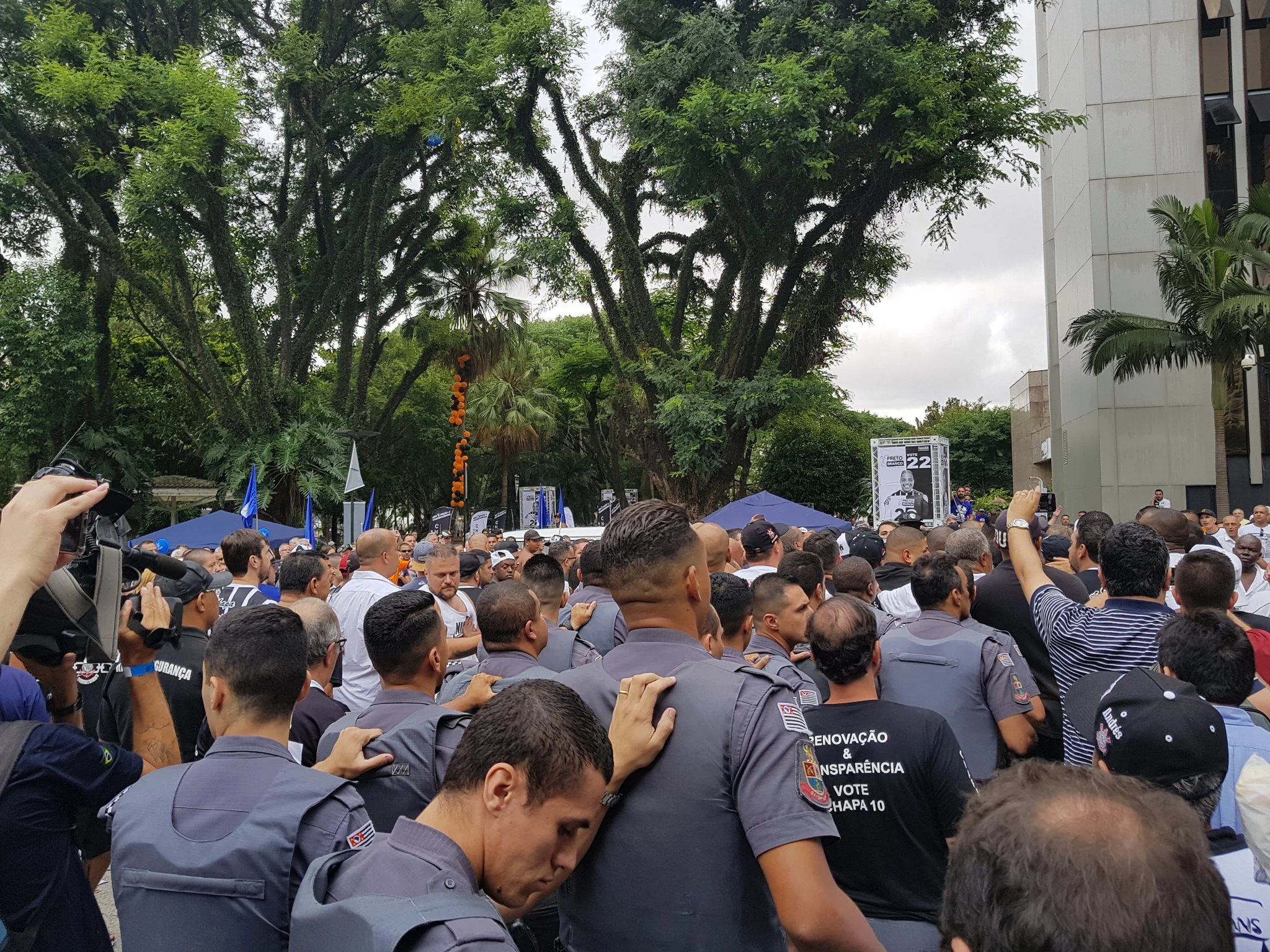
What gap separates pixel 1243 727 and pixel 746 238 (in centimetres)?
2069

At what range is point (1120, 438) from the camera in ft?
79.6

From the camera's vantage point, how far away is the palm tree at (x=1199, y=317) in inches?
766

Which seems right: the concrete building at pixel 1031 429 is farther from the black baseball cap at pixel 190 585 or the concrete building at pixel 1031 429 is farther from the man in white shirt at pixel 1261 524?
the black baseball cap at pixel 190 585

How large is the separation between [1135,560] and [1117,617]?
0.83ft

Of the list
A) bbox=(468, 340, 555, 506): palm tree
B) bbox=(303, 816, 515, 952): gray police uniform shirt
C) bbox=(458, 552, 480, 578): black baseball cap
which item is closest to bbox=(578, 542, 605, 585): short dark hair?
bbox=(458, 552, 480, 578): black baseball cap

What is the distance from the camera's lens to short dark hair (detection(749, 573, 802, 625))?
4.79m

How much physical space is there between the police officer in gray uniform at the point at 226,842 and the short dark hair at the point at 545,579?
347cm

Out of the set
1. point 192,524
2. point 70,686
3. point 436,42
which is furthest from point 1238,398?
point 70,686

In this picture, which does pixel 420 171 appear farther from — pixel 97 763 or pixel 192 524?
pixel 97 763

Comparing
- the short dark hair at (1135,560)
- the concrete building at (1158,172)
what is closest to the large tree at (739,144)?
the concrete building at (1158,172)

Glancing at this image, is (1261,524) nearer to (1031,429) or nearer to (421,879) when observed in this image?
(421,879)

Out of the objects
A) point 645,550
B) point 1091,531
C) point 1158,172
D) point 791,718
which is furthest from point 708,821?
point 1158,172

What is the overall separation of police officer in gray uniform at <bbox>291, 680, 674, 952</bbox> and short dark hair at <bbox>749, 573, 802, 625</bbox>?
9.26ft

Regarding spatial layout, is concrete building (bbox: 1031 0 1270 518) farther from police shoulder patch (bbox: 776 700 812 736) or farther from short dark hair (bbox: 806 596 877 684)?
police shoulder patch (bbox: 776 700 812 736)
